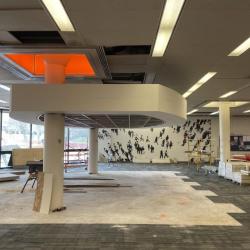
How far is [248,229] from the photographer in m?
5.25

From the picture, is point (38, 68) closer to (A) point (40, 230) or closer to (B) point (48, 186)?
(B) point (48, 186)

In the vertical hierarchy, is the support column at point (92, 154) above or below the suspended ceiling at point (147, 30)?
below

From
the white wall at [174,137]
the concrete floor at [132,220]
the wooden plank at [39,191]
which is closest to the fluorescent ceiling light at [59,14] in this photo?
the wooden plank at [39,191]

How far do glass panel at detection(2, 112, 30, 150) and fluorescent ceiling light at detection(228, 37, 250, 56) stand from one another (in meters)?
14.0

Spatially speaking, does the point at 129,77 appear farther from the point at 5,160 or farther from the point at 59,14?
the point at 5,160

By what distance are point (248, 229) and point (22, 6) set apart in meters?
5.31

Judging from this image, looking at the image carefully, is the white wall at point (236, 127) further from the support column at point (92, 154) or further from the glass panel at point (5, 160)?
the glass panel at point (5, 160)

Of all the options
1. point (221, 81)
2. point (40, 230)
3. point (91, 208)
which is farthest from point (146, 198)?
point (221, 81)

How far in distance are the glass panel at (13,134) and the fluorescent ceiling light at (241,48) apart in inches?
551

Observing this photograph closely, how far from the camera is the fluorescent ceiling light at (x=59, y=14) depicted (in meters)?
4.00

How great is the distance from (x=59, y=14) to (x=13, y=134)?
1459 centimetres

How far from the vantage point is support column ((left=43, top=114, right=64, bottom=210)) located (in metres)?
6.45

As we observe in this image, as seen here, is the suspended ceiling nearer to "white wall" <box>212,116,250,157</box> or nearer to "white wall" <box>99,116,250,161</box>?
"white wall" <box>99,116,250,161</box>

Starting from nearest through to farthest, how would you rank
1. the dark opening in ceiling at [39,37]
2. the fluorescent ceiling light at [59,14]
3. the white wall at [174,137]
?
1. the fluorescent ceiling light at [59,14]
2. the dark opening in ceiling at [39,37]
3. the white wall at [174,137]
